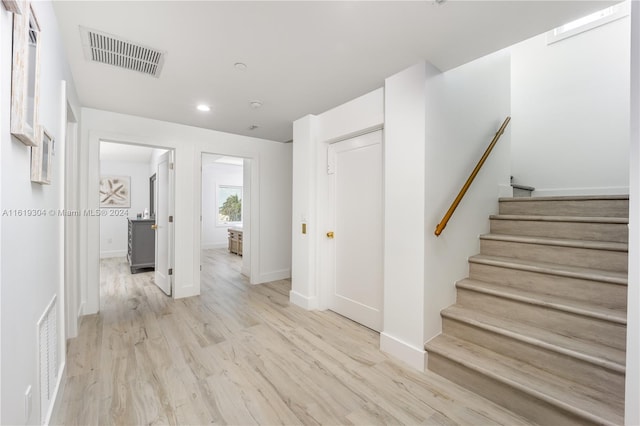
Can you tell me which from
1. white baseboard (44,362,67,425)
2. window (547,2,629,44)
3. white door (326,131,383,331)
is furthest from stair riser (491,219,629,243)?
white baseboard (44,362,67,425)

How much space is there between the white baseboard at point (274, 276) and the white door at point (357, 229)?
60.9 inches

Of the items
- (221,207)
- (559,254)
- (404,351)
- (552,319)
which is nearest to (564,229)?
(559,254)

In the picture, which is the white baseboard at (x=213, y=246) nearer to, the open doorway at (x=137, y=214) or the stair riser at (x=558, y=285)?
the open doorway at (x=137, y=214)

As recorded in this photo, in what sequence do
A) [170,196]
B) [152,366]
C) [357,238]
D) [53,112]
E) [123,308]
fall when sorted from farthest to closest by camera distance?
1. [170,196]
2. [123,308]
3. [357,238]
4. [152,366]
5. [53,112]

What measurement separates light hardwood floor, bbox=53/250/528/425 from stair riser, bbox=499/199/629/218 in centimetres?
193

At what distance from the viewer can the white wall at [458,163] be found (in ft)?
6.97

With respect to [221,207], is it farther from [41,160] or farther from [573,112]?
[573,112]

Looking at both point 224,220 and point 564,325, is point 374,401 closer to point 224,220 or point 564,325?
point 564,325

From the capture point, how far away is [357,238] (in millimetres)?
2957

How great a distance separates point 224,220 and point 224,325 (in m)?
6.04

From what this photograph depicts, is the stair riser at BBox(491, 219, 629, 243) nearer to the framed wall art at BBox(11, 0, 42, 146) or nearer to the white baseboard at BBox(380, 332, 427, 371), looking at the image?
the white baseboard at BBox(380, 332, 427, 371)

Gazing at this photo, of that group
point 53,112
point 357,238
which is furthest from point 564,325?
point 53,112

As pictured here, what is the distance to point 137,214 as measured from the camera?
20.1 feet

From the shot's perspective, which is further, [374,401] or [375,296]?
[375,296]
